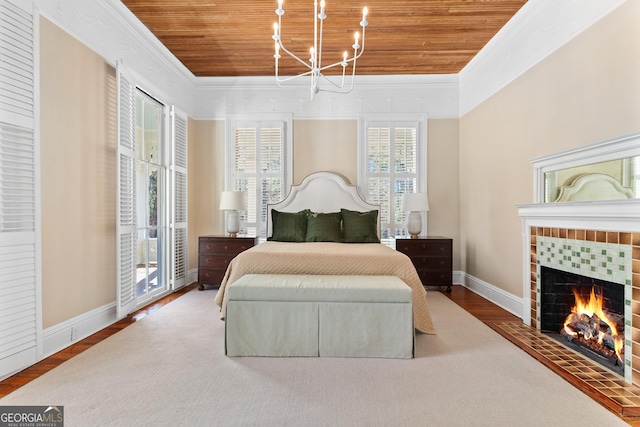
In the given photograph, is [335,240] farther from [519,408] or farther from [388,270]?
[519,408]

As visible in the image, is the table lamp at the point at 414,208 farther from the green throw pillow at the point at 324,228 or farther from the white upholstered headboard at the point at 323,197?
the green throw pillow at the point at 324,228

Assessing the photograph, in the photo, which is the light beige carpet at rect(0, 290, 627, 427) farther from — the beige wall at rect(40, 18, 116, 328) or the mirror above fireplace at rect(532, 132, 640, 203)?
the mirror above fireplace at rect(532, 132, 640, 203)

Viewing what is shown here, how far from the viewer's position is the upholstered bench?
8.52ft

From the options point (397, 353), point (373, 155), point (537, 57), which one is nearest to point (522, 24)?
point (537, 57)

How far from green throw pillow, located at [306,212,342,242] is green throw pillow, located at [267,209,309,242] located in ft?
0.27

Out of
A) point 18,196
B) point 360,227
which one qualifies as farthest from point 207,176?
point 18,196

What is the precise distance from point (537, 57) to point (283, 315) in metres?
3.31

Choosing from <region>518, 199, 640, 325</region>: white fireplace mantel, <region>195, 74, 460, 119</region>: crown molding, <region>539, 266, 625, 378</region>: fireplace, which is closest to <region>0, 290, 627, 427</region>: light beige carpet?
<region>539, 266, 625, 378</region>: fireplace

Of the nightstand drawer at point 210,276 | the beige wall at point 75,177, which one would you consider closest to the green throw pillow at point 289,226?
the nightstand drawer at point 210,276

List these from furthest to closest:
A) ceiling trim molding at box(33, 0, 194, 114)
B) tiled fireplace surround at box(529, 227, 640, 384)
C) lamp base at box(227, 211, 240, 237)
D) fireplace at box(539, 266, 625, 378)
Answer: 1. lamp base at box(227, 211, 240, 237)
2. ceiling trim molding at box(33, 0, 194, 114)
3. fireplace at box(539, 266, 625, 378)
4. tiled fireplace surround at box(529, 227, 640, 384)

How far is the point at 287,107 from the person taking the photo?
545 cm

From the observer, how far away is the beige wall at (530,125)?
8.21ft

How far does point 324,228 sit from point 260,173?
4.79 feet

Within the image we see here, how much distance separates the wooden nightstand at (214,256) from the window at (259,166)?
577mm
